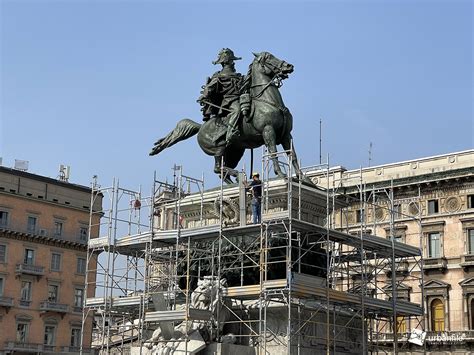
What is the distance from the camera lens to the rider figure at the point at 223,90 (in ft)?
71.6

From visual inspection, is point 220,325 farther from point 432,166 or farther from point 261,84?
point 432,166

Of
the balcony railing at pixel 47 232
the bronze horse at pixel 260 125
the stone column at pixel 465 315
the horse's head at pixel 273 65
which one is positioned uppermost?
the balcony railing at pixel 47 232

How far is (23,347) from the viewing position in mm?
58250

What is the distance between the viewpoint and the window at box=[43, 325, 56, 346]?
200 ft

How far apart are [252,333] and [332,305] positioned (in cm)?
253

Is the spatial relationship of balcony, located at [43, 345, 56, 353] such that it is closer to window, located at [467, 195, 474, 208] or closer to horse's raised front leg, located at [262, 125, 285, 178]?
window, located at [467, 195, 474, 208]

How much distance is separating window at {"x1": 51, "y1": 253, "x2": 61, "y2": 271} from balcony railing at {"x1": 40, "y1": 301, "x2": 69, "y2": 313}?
9.87 ft

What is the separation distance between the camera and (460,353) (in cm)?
4888

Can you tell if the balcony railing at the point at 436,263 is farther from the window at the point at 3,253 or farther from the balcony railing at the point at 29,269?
the window at the point at 3,253

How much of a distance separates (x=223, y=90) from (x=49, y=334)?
144ft

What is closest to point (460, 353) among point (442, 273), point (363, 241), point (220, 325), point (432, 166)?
point (442, 273)

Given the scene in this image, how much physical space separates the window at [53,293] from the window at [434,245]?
28376mm

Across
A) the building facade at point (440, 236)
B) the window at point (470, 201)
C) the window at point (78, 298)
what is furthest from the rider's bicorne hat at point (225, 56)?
the window at point (78, 298)

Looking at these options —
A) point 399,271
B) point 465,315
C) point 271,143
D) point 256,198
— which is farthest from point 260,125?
point 465,315
